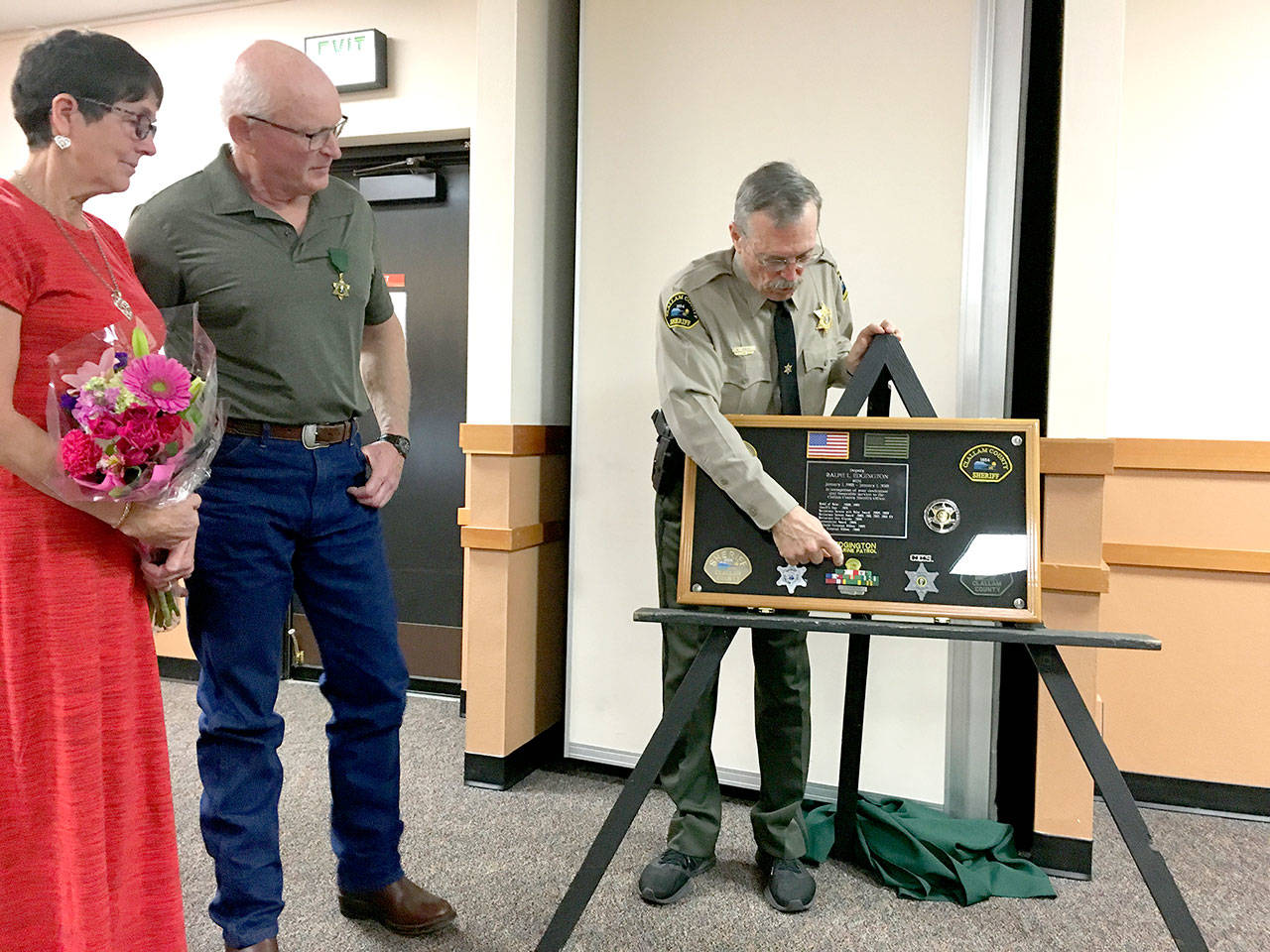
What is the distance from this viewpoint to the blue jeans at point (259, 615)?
1.55 m

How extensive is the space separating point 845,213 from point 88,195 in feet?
5.66

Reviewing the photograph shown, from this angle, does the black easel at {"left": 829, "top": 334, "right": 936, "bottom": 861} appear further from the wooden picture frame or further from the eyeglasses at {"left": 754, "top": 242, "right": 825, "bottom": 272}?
the eyeglasses at {"left": 754, "top": 242, "right": 825, "bottom": 272}

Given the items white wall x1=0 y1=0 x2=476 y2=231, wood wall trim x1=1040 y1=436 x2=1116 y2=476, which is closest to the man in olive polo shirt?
wood wall trim x1=1040 y1=436 x2=1116 y2=476

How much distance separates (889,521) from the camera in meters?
1.68

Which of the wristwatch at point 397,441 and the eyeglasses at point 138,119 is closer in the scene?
the eyeglasses at point 138,119

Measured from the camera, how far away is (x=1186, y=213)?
2.53 meters

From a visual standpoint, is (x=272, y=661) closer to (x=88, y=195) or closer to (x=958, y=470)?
(x=88, y=195)

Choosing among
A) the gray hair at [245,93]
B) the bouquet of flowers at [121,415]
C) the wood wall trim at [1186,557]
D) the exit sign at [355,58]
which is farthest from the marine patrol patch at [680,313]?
the exit sign at [355,58]

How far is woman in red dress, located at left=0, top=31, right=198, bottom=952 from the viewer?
1.19m

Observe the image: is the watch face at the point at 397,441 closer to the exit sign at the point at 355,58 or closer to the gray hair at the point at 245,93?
the gray hair at the point at 245,93

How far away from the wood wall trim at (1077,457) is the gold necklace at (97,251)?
187 cm

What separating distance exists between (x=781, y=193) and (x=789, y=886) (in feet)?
4.76

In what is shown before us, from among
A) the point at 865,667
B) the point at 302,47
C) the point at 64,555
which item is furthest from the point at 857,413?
the point at 302,47

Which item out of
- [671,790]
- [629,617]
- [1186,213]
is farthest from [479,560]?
[1186,213]
